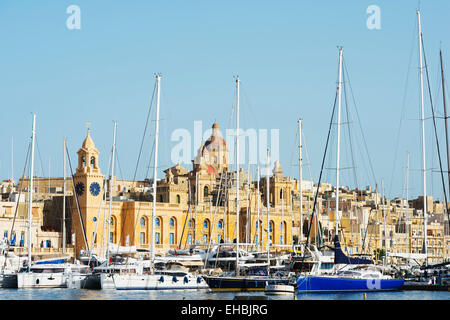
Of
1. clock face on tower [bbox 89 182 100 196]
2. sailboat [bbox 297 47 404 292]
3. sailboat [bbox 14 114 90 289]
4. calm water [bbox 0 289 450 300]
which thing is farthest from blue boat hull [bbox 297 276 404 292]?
clock face on tower [bbox 89 182 100 196]

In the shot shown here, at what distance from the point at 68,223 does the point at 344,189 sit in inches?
2817

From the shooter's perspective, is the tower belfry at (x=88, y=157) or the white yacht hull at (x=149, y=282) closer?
the white yacht hull at (x=149, y=282)

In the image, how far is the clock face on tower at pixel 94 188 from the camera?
78625 mm

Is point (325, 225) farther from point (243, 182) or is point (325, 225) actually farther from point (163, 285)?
point (163, 285)

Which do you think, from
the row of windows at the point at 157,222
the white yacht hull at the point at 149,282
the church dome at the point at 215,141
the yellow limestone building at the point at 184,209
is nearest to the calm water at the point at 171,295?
the white yacht hull at the point at 149,282

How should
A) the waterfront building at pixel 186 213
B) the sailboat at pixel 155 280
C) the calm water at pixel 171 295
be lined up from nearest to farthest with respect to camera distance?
the calm water at pixel 171 295 < the sailboat at pixel 155 280 < the waterfront building at pixel 186 213

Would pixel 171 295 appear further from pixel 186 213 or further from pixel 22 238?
pixel 186 213

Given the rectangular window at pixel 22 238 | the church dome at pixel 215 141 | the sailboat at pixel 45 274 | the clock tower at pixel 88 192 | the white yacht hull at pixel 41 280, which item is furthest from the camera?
the church dome at pixel 215 141

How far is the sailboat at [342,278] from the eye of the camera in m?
41.9

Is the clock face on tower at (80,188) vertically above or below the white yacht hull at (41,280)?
above

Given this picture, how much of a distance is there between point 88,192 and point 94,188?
0.74 m

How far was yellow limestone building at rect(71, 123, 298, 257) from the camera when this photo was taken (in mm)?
78250

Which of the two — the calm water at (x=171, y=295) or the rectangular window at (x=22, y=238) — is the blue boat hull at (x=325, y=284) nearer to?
the calm water at (x=171, y=295)

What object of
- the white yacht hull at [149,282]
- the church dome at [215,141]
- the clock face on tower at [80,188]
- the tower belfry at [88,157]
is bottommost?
the white yacht hull at [149,282]
